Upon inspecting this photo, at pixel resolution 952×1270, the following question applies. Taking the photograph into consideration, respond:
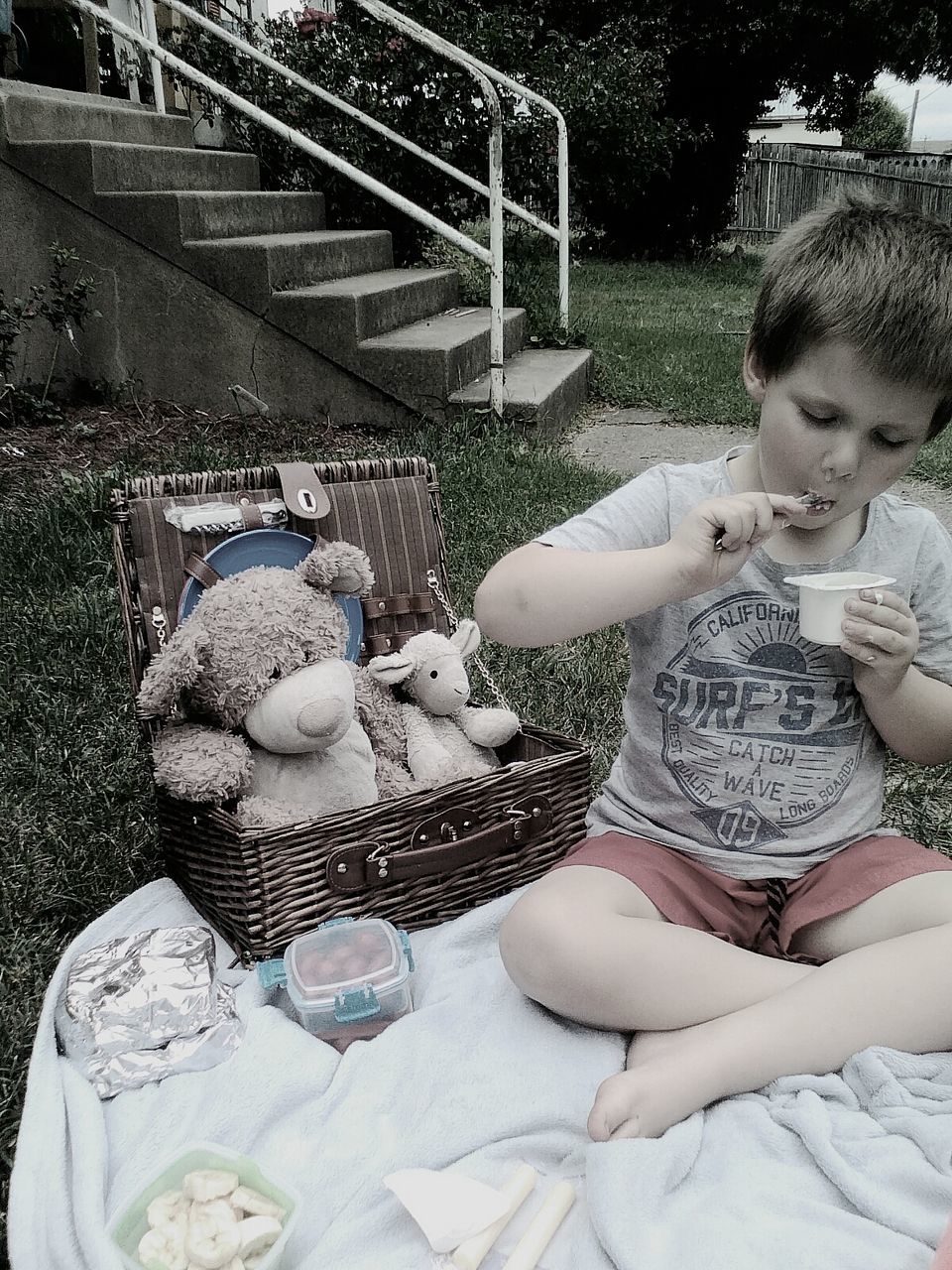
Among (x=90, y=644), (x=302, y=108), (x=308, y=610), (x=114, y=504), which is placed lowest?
(x=90, y=644)

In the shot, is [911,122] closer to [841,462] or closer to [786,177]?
[786,177]

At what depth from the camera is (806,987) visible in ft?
4.71

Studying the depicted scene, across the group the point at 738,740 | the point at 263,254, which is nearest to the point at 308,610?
the point at 738,740

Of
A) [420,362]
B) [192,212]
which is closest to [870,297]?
[420,362]

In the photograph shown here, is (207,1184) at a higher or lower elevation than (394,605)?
lower

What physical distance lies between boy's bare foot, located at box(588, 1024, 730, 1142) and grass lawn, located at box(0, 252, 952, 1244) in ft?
2.53

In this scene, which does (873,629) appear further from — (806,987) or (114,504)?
(114,504)

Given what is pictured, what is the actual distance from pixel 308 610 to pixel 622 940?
794 millimetres

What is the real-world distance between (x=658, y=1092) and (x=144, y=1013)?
740 mm

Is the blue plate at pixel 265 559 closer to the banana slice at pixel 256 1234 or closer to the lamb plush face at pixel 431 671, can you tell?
the lamb plush face at pixel 431 671

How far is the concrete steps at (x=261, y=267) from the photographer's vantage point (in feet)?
14.9

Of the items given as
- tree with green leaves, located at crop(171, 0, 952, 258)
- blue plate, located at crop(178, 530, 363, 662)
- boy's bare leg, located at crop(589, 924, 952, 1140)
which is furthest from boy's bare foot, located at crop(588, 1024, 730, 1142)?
tree with green leaves, located at crop(171, 0, 952, 258)

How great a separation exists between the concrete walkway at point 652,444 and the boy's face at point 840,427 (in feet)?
9.13

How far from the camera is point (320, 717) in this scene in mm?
1723
